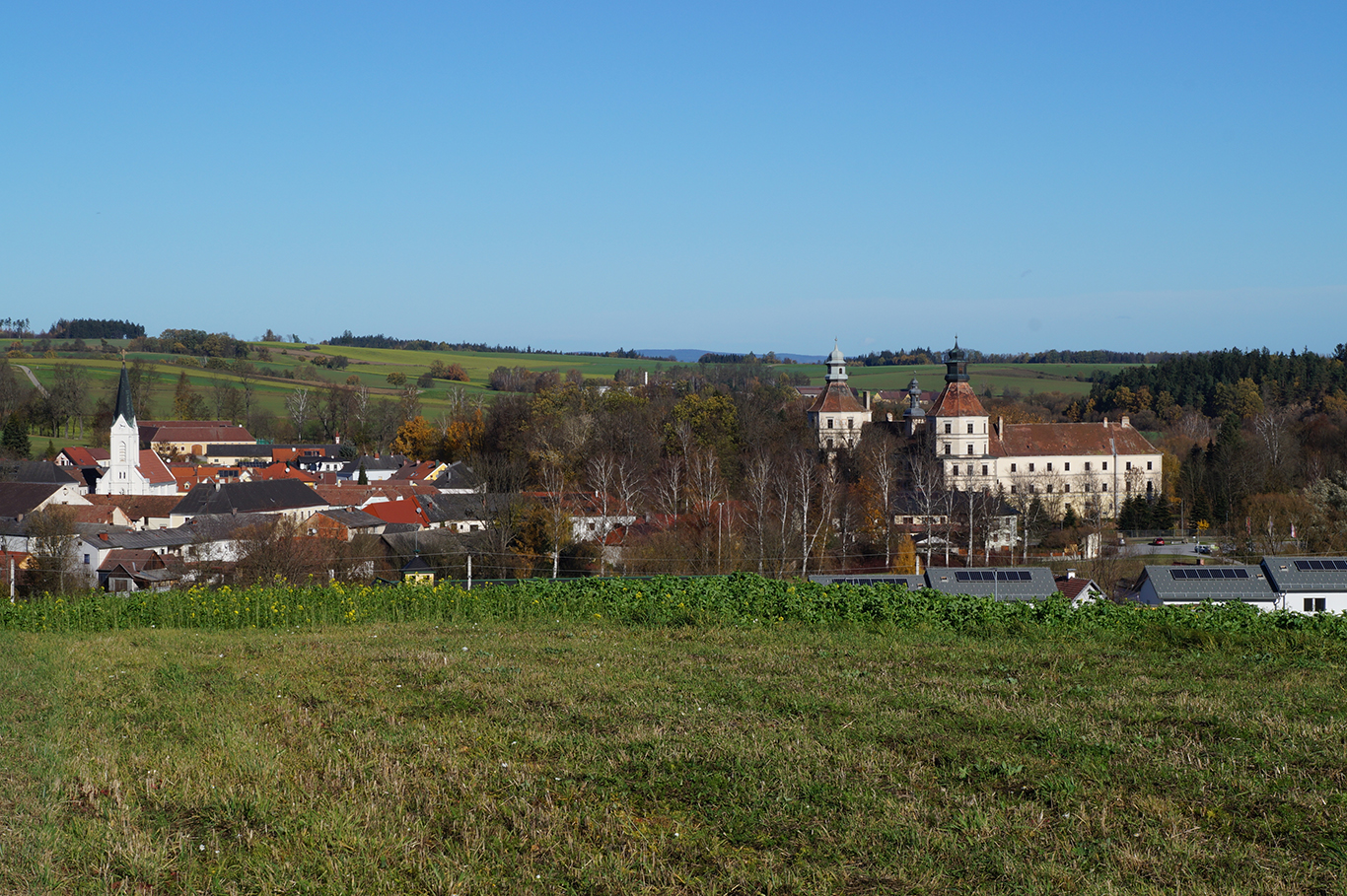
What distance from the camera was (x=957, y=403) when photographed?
91000mm

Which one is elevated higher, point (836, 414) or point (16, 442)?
point (836, 414)

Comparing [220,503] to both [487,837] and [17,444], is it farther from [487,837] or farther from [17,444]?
[487,837]

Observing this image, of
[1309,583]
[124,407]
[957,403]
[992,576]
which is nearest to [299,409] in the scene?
[124,407]

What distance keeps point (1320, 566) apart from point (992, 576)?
1329cm

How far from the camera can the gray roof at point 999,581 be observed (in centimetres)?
3431

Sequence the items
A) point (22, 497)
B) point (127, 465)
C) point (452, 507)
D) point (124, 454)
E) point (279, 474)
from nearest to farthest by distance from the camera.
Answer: point (22, 497) < point (452, 507) < point (127, 465) < point (124, 454) < point (279, 474)

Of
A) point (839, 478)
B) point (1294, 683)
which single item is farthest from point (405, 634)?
point (839, 478)

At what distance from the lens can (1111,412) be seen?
140 metres

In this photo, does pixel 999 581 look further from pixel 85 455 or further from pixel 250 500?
pixel 85 455

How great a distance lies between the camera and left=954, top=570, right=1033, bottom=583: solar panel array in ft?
116

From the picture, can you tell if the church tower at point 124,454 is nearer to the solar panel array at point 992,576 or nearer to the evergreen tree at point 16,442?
the evergreen tree at point 16,442

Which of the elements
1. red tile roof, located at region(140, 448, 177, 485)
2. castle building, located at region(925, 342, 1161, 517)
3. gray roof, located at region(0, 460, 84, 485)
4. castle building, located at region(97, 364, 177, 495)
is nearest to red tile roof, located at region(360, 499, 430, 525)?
gray roof, located at region(0, 460, 84, 485)

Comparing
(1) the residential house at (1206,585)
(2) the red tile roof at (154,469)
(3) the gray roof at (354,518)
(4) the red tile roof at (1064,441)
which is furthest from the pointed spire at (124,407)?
(1) the residential house at (1206,585)

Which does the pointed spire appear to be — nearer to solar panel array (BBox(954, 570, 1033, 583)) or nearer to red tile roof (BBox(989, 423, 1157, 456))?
red tile roof (BBox(989, 423, 1157, 456))
